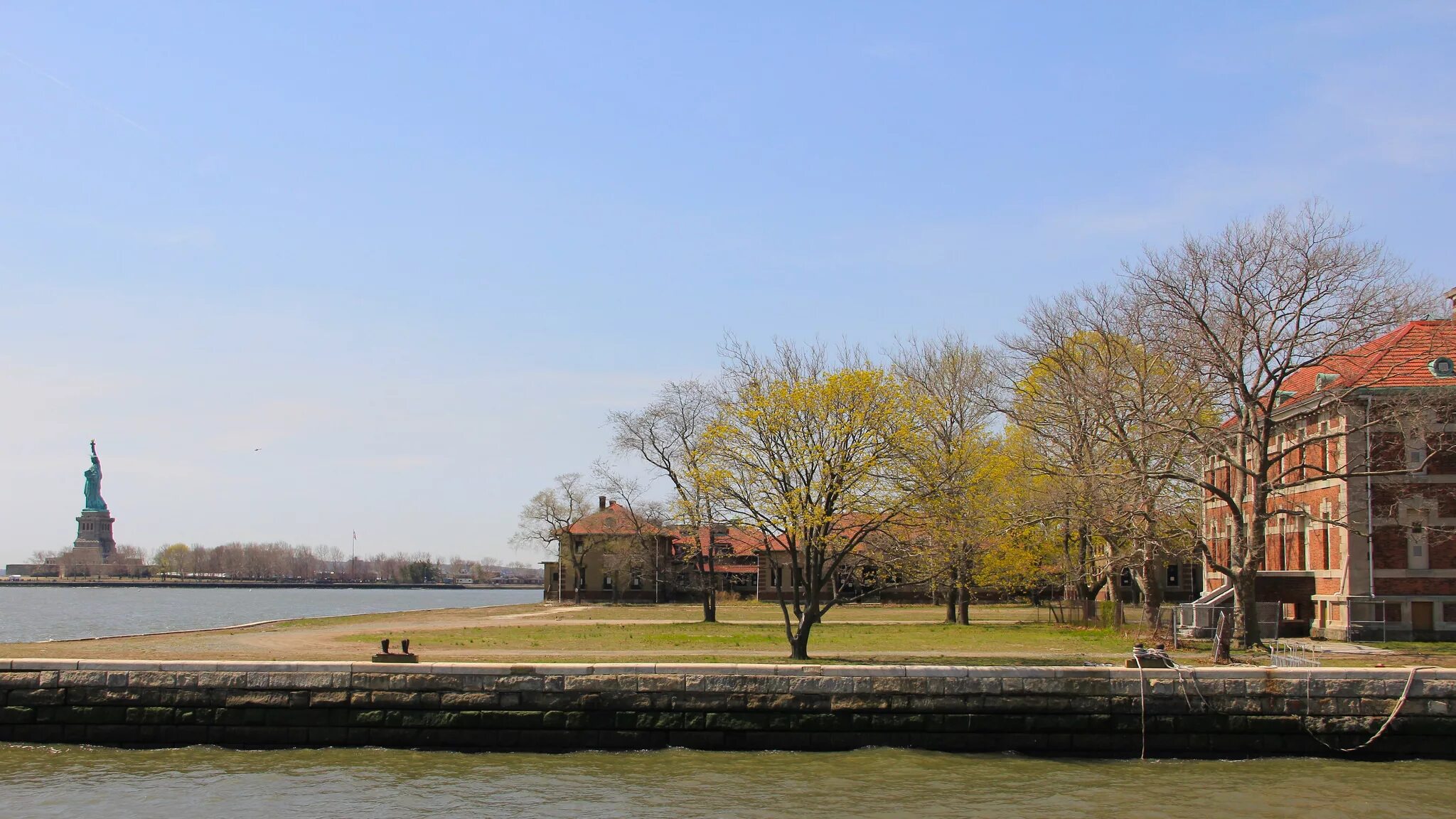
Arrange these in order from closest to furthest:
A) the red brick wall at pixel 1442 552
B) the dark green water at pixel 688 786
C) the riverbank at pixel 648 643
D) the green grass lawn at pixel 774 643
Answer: the dark green water at pixel 688 786 < the riverbank at pixel 648 643 < the green grass lawn at pixel 774 643 < the red brick wall at pixel 1442 552

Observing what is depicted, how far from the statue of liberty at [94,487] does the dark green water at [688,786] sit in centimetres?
20026

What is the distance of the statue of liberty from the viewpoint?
195 m

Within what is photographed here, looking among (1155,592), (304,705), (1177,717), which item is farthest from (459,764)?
(1155,592)

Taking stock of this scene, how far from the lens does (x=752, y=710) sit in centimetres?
1856

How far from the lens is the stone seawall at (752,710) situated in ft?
60.5

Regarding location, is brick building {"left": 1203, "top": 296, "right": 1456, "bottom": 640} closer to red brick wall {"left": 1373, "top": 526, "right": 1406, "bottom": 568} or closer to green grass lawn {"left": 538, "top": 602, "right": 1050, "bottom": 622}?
red brick wall {"left": 1373, "top": 526, "right": 1406, "bottom": 568}

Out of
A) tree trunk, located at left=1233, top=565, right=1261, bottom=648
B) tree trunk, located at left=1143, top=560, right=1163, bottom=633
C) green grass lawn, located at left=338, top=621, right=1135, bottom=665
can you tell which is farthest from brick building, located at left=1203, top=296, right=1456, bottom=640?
green grass lawn, located at left=338, top=621, right=1135, bottom=665

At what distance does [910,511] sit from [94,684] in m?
17.1

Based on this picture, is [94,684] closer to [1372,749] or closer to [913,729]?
[913,729]

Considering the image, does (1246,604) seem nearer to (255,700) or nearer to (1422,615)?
(1422,615)

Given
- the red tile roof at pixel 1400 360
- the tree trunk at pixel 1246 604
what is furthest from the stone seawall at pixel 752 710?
the red tile roof at pixel 1400 360

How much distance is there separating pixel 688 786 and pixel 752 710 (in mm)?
2668

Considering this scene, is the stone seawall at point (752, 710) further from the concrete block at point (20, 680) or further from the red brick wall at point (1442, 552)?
the red brick wall at point (1442, 552)

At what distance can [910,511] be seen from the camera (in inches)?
1093
